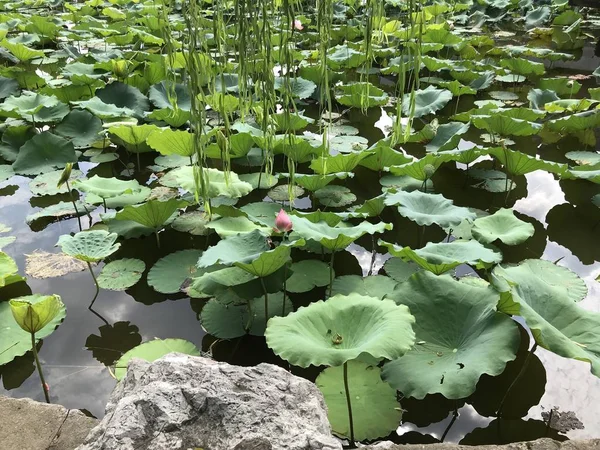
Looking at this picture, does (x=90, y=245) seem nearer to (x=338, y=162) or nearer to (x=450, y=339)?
(x=338, y=162)

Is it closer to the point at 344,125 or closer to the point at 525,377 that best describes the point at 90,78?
the point at 344,125

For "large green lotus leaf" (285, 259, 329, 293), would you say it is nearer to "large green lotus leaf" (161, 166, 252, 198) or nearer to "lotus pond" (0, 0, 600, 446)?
"lotus pond" (0, 0, 600, 446)

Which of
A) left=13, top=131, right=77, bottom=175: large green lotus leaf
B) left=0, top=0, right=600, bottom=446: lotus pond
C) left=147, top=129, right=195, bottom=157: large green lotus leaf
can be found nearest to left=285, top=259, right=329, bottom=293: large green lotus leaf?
left=0, top=0, right=600, bottom=446: lotus pond

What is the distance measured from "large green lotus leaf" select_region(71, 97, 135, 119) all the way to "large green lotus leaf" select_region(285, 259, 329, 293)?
5.88 ft

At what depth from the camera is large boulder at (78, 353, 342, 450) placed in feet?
3.25

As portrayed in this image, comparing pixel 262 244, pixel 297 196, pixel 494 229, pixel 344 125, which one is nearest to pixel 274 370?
pixel 262 244

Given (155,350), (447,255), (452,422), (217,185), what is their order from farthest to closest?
(217,185)
(447,255)
(155,350)
(452,422)

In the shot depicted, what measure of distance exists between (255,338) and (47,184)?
67.2 inches

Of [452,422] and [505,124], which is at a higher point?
[505,124]

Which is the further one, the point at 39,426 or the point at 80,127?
the point at 80,127

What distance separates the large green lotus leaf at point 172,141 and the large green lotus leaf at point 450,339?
52.8 inches

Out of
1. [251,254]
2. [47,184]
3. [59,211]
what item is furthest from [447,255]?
[47,184]

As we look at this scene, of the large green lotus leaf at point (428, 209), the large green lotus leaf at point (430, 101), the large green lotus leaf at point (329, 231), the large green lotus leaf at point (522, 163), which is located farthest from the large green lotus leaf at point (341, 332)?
the large green lotus leaf at point (430, 101)

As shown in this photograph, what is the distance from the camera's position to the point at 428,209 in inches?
86.4
